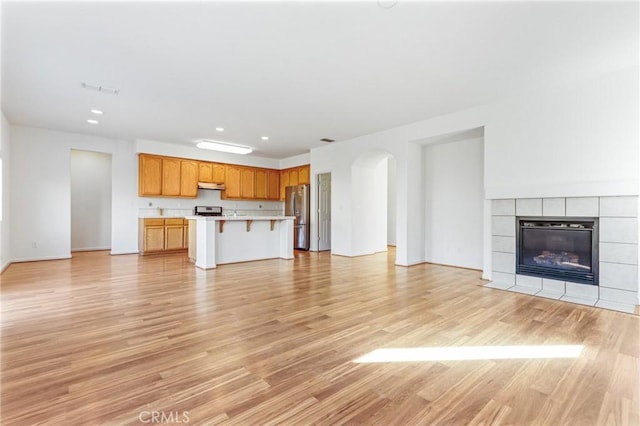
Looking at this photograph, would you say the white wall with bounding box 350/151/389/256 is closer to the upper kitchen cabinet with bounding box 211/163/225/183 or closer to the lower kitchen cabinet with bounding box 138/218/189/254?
the upper kitchen cabinet with bounding box 211/163/225/183

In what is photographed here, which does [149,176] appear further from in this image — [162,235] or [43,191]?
[43,191]

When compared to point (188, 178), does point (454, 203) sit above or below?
below

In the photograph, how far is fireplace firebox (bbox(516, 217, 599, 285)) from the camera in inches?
144

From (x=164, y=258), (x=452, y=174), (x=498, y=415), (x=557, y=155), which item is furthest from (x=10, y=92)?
(x=557, y=155)

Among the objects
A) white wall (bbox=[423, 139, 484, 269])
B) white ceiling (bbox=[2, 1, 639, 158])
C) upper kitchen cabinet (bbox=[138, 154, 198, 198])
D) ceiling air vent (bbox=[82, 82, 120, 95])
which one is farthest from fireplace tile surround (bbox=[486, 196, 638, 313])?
upper kitchen cabinet (bbox=[138, 154, 198, 198])

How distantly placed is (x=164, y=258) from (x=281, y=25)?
18.8 ft

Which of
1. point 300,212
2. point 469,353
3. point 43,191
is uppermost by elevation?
point 43,191

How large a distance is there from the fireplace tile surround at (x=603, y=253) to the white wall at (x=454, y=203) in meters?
1.10

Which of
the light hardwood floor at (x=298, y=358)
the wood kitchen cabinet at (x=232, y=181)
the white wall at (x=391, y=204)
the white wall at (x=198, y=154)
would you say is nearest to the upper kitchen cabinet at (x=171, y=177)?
the white wall at (x=198, y=154)

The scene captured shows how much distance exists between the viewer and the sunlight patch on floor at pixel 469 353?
2.13 metres

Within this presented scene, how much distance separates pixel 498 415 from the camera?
1545mm

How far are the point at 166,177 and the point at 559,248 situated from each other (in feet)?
25.7

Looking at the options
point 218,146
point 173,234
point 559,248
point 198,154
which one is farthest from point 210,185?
point 559,248

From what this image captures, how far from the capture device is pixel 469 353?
7.25ft
